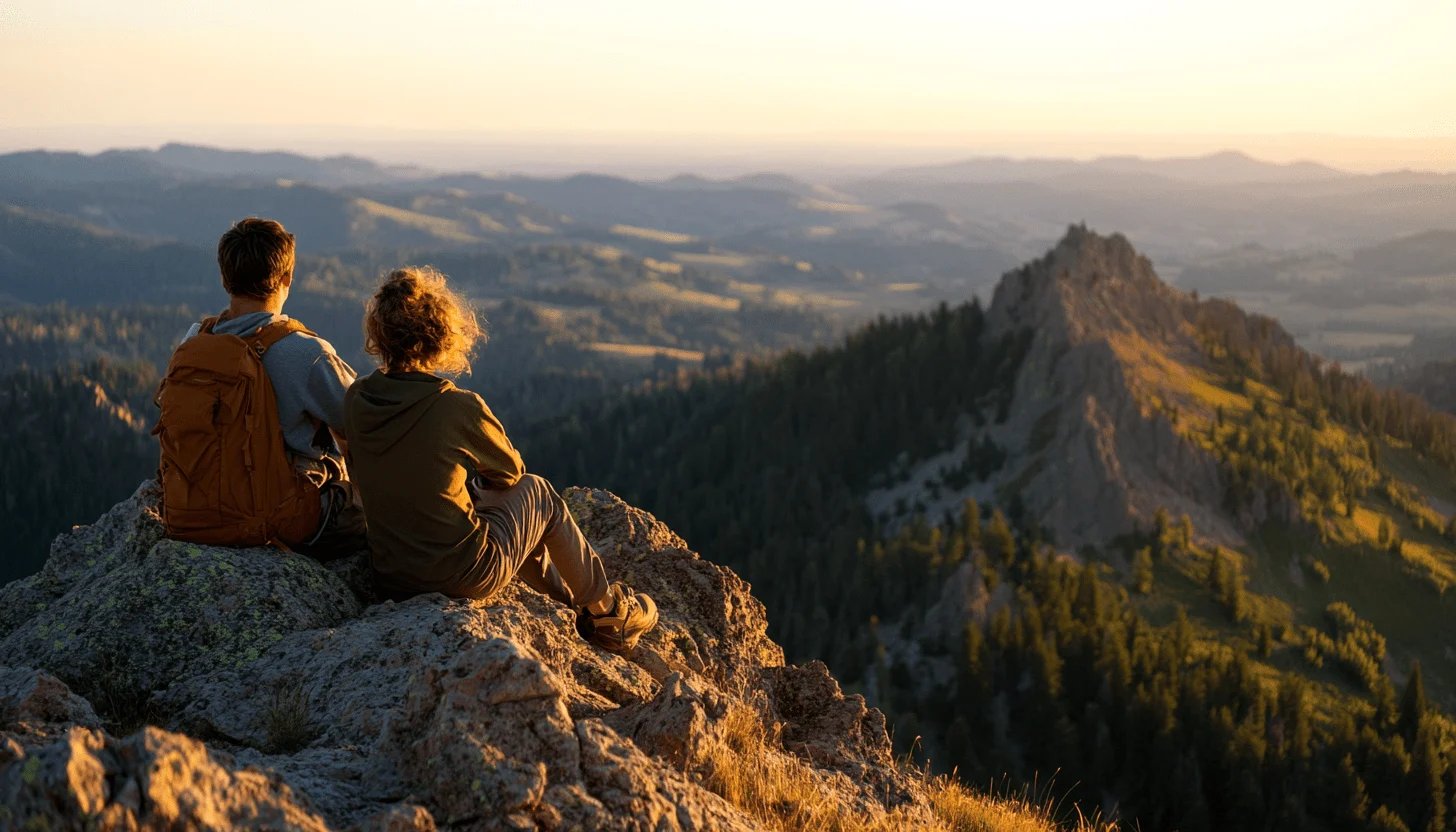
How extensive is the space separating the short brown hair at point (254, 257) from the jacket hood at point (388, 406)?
5.01 ft

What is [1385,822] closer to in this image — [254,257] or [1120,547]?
[1120,547]

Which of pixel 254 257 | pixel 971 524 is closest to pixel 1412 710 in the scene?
pixel 971 524

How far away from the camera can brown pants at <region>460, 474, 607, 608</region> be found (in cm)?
920

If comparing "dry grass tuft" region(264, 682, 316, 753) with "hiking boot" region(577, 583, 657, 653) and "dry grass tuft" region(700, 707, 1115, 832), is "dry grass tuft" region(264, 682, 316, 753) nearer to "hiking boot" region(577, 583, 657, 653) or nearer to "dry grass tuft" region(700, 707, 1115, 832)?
"dry grass tuft" region(700, 707, 1115, 832)

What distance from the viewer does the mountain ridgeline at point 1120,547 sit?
64.6m

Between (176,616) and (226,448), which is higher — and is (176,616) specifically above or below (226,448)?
below

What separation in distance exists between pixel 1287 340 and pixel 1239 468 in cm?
3838

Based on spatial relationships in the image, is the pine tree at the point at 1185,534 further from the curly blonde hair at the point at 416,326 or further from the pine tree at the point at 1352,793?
the curly blonde hair at the point at 416,326

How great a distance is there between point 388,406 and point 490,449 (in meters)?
0.95

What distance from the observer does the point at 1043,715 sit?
2749 inches

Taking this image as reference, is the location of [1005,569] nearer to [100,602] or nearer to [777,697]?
[777,697]

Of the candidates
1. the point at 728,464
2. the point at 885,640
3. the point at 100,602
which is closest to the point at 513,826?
the point at 100,602

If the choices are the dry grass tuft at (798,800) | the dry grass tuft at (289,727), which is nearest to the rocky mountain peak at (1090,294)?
the dry grass tuft at (798,800)

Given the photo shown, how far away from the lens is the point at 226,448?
29.3 feet
